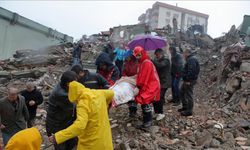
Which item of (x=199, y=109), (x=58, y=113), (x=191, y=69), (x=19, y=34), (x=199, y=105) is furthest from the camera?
(x=19, y=34)

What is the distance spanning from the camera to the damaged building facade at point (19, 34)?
21.4 meters

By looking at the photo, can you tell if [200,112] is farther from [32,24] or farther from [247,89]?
[32,24]

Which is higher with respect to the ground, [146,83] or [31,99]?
[146,83]

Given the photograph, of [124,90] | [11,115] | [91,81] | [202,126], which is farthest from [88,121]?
[202,126]

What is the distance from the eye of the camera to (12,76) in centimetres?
1539

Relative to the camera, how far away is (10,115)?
6242 mm

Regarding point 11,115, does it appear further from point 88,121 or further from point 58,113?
point 88,121

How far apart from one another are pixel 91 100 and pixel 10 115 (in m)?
2.81

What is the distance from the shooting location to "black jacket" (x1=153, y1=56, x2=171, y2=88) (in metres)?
7.69

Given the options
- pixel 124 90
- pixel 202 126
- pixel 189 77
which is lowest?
pixel 202 126

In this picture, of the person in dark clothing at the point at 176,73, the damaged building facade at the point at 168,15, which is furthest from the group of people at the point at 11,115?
the damaged building facade at the point at 168,15

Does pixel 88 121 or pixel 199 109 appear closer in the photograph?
pixel 88 121

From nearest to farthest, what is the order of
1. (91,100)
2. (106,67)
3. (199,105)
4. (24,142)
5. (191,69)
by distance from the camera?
(24,142), (91,100), (106,67), (191,69), (199,105)

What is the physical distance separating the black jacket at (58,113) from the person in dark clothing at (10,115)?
117 centimetres
